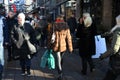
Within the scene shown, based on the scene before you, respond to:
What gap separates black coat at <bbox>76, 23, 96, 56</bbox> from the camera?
1227 cm

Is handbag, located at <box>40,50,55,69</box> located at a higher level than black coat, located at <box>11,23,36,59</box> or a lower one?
lower

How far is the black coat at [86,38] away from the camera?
1227cm

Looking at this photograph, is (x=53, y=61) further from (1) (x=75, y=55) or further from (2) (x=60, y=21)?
(1) (x=75, y=55)

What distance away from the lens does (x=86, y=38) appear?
1230 centimetres

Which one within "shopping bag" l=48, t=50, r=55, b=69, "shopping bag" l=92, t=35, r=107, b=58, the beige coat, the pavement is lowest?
the pavement

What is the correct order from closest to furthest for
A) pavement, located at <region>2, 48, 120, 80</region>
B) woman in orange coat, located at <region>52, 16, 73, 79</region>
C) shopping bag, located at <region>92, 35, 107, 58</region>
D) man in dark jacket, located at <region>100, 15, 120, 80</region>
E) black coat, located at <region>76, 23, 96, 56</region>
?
man in dark jacket, located at <region>100, 15, 120, 80</region> → woman in orange coat, located at <region>52, 16, 73, 79</region> → pavement, located at <region>2, 48, 120, 80</region> → black coat, located at <region>76, 23, 96, 56</region> → shopping bag, located at <region>92, 35, 107, 58</region>

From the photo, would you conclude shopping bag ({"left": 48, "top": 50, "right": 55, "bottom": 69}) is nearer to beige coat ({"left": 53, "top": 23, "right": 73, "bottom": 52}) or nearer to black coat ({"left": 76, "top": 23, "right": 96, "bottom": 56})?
beige coat ({"left": 53, "top": 23, "right": 73, "bottom": 52})

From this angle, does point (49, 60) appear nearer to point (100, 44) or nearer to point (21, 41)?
point (21, 41)

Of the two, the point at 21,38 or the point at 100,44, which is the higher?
the point at 21,38

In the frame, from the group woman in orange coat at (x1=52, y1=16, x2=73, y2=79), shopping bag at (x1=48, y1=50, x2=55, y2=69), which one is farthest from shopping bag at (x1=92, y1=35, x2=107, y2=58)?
shopping bag at (x1=48, y1=50, x2=55, y2=69)

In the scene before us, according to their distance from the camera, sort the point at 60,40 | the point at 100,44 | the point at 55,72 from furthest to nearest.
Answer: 1. the point at 55,72
2. the point at 100,44
3. the point at 60,40

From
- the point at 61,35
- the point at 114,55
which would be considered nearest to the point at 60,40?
the point at 61,35

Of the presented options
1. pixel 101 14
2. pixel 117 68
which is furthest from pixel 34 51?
pixel 101 14

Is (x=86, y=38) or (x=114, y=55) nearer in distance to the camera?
(x=114, y=55)
